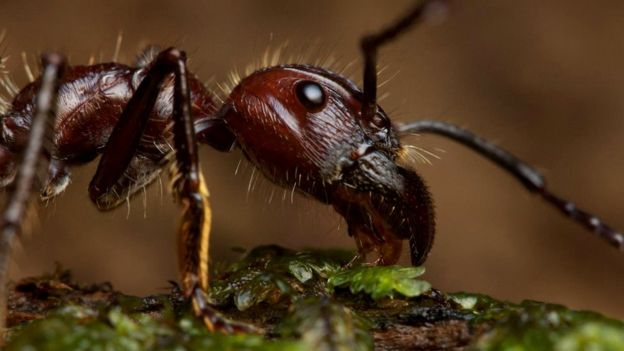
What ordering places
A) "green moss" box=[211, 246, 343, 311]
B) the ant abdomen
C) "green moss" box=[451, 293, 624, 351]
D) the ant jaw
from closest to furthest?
"green moss" box=[451, 293, 624, 351]
"green moss" box=[211, 246, 343, 311]
the ant jaw
the ant abdomen

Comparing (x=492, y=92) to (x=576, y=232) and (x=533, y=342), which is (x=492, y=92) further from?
(x=533, y=342)

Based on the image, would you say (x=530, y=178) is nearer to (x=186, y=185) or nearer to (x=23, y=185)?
(x=186, y=185)

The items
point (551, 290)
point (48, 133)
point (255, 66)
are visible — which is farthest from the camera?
point (551, 290)

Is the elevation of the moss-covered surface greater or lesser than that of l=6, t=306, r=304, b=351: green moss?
greater

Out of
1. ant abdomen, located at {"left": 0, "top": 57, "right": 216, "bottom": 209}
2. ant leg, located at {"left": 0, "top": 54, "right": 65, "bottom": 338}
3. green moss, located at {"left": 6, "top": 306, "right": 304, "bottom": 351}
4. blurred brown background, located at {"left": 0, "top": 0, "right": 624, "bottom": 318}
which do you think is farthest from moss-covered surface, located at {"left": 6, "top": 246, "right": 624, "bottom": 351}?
blurred brown background, located at {"left": 0, "top": 0, "right": 624, "bottom": 318}

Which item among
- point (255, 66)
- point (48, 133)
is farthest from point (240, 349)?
point (255, 66)

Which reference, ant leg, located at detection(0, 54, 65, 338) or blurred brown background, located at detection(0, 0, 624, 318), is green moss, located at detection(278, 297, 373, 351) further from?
blurred brown background, located at detection(0, 0, 624, 318)

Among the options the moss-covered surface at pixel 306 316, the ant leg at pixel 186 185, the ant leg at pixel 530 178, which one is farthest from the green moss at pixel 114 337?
the ant leg at pixel 530 178
